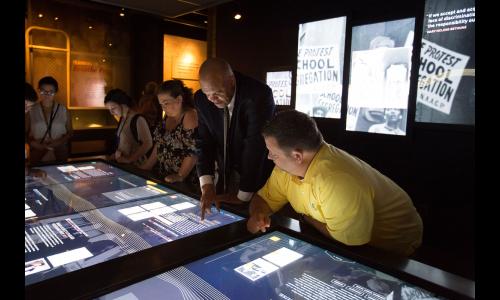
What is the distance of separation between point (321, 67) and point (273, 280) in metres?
3.72

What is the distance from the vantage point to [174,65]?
7375mm

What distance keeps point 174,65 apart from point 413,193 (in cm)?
540

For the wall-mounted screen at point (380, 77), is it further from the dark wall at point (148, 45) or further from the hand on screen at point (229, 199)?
the dark wall at point (148, 45)

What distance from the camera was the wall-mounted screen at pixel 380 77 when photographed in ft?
11.6

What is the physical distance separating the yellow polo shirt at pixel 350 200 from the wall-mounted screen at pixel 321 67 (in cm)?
265

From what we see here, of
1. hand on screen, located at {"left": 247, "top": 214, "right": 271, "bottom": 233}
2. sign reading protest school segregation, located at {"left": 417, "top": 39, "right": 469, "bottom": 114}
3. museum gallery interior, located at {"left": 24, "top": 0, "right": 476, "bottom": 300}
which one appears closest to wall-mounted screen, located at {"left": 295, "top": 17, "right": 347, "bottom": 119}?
museum gallery interior, located at {"left": 24, "top": 0, "right": 476, "bottom": 300}

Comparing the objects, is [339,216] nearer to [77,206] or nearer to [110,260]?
[110,260]

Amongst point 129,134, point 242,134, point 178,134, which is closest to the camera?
point 242,134

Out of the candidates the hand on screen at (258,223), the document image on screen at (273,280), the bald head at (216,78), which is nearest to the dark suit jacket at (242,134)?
the bald head at (216,78)

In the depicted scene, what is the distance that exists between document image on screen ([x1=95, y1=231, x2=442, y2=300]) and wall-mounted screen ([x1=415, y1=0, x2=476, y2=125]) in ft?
8.69

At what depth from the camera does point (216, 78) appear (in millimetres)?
1918

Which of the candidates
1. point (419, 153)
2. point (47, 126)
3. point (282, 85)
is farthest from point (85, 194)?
point (282, 85)

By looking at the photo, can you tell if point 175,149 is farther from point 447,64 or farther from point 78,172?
point 447,64

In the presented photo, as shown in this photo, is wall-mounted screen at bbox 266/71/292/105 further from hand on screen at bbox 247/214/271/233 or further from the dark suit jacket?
hand on screen at bbox 247/214/271/233
